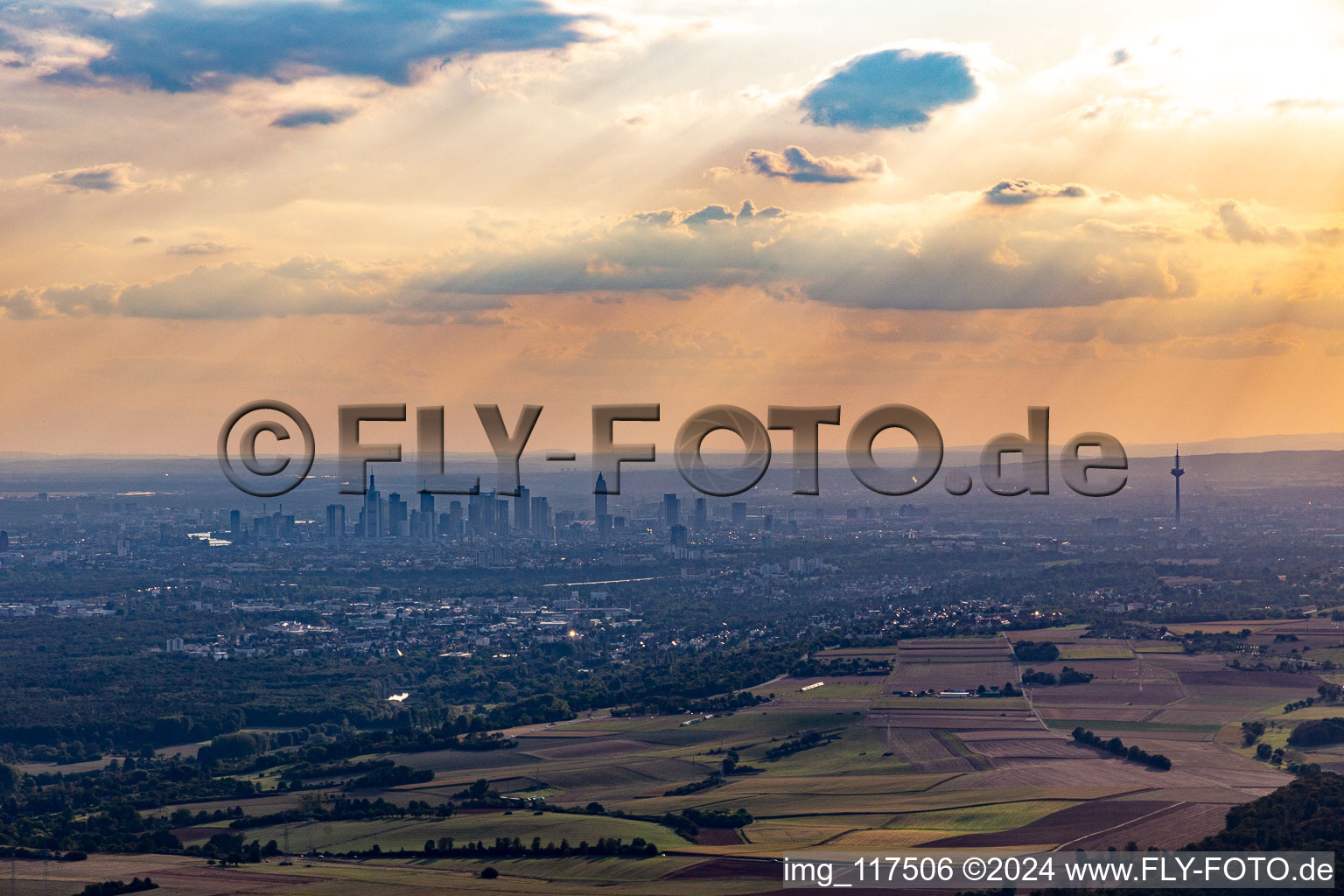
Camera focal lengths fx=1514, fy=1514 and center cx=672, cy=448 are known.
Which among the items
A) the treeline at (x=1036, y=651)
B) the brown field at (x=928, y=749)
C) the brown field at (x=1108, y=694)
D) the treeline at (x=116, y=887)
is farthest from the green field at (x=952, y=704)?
the treeline at (x=116, y=887)

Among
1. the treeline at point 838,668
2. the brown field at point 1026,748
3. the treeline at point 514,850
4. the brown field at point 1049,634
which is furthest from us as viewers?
the brown field at point 1049,634

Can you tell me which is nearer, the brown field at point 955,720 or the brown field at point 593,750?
the brown field at point 593,750

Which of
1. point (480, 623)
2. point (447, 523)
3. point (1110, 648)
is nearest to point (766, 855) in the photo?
point (1110, 648)

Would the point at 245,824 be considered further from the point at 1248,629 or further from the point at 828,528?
the point at 828,528

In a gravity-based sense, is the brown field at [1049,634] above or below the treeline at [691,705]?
above

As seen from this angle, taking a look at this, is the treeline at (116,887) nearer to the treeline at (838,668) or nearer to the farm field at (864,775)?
the farm field at (864,775)

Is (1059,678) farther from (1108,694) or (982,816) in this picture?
(982,816)

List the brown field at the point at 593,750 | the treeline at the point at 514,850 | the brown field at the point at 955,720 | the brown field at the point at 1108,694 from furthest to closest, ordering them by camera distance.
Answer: the brown field at the point at 1108,694 → the brown field at the point at 955,720 → the brown field at the point at 593,750 → the treeline at the point at 514,850

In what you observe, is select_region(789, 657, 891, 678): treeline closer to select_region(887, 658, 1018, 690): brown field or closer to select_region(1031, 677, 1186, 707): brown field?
select_region(887, 658, 1018, 690): brown field

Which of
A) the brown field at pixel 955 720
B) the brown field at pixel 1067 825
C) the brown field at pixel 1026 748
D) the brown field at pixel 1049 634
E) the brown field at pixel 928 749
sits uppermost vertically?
the brown field at pixel 1049 634
